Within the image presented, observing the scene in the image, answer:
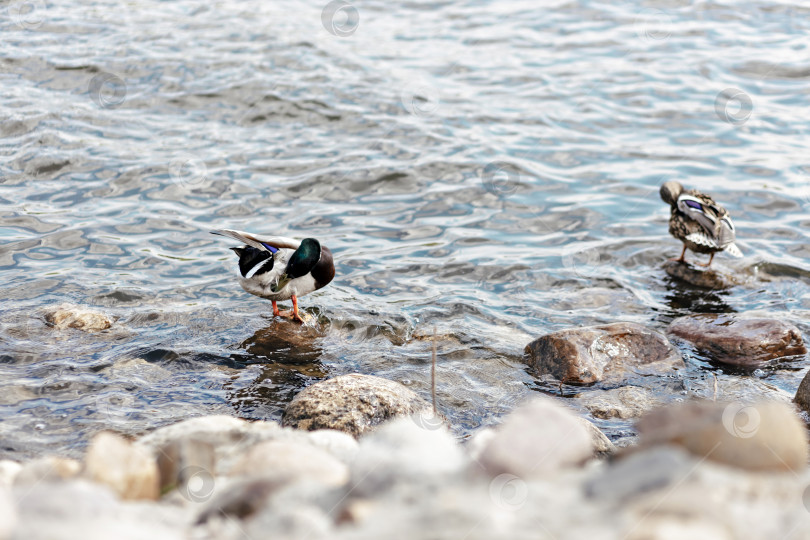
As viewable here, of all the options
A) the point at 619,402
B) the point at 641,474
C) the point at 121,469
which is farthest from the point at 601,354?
the point at 121,469

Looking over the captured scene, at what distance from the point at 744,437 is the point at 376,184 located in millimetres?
7710

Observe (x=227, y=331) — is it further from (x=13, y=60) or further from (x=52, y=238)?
(x=13, y=60)

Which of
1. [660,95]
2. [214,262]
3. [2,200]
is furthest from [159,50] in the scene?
[660,95]

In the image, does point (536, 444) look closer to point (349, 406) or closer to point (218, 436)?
point (218, 436)

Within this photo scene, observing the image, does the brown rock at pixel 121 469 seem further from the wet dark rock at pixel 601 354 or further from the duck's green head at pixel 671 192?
the duck's green head at pixel 671 192

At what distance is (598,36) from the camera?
14961 mm

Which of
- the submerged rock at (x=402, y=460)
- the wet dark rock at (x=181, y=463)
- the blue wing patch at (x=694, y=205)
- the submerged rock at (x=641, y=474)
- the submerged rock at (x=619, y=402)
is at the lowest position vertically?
the submerged rock at (x=619, y=402)

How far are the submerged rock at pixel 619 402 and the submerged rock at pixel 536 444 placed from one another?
2.80 meters

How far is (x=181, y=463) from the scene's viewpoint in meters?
3.50

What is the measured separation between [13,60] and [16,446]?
9.66 metres

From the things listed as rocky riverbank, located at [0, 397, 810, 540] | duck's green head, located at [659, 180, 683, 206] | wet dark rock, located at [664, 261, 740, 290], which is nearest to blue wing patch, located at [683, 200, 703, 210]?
duck's green head, located at [659, 180, 683, 206]

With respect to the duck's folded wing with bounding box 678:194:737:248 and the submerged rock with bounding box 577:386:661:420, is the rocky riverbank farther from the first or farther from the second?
the duck's folded wing with bounding box 678:194:737:248

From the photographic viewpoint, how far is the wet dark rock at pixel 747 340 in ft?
22.4

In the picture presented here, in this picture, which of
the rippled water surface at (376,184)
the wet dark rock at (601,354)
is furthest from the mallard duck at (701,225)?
the wet dark rock at (601,354)
